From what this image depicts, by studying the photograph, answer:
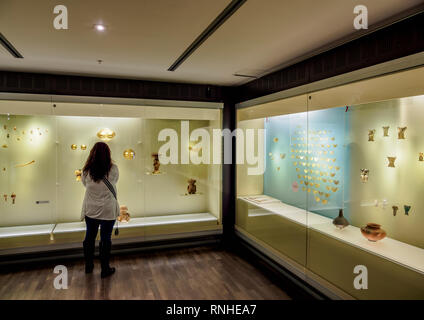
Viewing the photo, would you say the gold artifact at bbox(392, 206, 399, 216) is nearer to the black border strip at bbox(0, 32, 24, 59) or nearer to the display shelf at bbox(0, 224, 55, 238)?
the black border strip at bbox(0, 32, 24, 59)

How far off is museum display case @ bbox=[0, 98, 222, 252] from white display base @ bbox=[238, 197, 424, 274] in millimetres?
1462

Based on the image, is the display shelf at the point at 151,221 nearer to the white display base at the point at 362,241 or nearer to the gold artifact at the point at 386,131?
the white display base at the point at 362,241

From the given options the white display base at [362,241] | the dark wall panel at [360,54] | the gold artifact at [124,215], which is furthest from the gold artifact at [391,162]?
the gold artifact at [124,215]

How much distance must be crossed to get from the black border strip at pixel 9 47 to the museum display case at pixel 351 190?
102 inches

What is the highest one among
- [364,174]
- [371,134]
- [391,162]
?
[371,134]

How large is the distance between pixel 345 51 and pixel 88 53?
2.26m

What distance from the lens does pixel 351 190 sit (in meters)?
2.76

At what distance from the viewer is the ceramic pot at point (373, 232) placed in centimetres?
231

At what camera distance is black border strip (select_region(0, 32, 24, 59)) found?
7.65 ft

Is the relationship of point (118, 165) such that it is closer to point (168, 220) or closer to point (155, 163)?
point (155, 163)

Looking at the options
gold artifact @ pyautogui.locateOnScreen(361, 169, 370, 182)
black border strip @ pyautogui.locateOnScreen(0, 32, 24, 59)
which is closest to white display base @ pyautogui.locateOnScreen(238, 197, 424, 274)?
gold artifact @ pyautogui.locateOnScreen(361, 169, 370, 182)

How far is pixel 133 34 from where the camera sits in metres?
2.24

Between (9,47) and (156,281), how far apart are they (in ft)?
8.65

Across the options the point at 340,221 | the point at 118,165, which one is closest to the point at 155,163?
the point at 118,165
